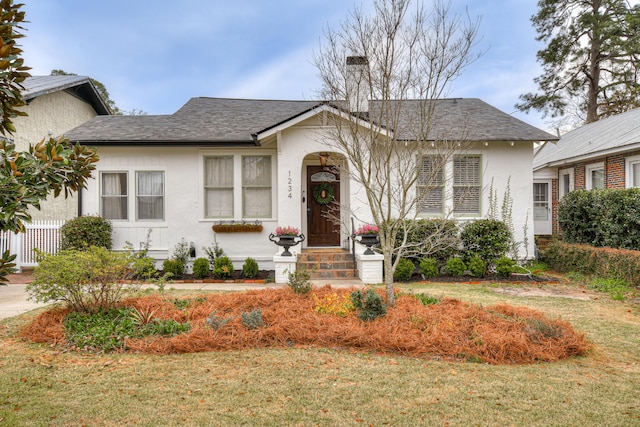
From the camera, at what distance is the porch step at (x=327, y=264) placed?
9.73 meters

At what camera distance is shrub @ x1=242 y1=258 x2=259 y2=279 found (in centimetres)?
977

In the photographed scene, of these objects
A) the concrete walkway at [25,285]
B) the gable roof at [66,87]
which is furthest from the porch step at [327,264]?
the gable roof at [66,87]

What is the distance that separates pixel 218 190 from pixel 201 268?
2.39 meters

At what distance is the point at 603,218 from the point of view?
10.1m

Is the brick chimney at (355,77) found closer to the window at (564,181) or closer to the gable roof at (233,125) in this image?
the gable roof at (233,125)

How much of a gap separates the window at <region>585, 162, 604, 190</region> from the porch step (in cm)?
935

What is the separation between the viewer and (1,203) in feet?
7.44

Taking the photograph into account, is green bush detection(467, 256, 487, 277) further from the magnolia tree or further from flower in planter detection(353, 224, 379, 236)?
the magnolia tree

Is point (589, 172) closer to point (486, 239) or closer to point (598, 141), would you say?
point (598, 141)

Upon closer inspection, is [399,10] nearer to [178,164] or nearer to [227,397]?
[227,397]

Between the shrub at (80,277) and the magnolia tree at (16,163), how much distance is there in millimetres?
2836

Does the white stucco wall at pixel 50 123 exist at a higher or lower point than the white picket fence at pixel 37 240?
higher

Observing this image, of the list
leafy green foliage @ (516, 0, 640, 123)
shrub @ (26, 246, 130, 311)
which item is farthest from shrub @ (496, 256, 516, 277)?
leafy green foliage @ (516, 0, 640, 123)

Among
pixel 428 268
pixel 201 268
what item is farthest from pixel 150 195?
pixel 428 268
